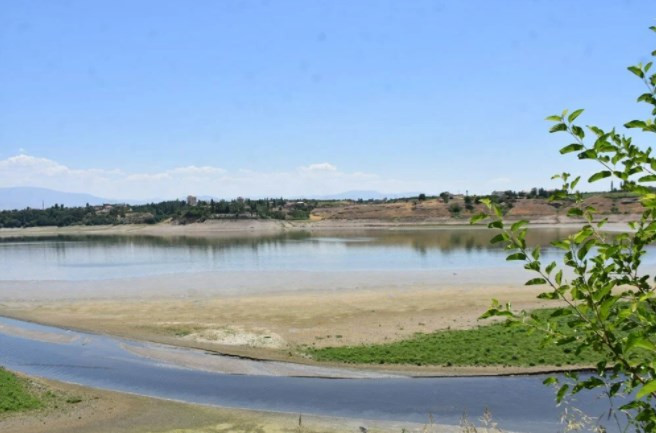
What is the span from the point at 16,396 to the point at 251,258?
178 ft

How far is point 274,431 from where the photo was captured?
17688mm

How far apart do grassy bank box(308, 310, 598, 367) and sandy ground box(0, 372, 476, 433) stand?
22.3ft

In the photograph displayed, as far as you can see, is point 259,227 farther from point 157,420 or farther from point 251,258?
point 157,420

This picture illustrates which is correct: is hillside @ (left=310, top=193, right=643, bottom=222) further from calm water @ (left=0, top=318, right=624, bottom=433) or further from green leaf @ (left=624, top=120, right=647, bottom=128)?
green leaf @ (left=624, top=120, right=647, bottom=128)

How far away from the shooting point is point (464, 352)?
2572 centimetres

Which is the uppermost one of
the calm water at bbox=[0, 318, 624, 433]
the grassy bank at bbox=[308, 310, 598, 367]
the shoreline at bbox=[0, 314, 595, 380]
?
the grassy bank at bbox=[308, 310, 598, 367]

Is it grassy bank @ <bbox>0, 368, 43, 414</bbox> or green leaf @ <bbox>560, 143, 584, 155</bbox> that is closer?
green leaf @ <bbox>560, 143, 584, 155</bbox>

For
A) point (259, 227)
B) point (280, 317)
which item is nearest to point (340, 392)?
point (280, 317)

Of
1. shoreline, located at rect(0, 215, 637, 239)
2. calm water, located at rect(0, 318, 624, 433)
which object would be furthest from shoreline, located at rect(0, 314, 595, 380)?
shoreline, located at rect(0, 215, 637, 239)

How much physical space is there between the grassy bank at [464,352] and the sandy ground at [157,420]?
681 centimetres

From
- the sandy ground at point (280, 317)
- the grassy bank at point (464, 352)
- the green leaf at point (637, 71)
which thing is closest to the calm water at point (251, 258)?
the sandy ground at point (280, 317)

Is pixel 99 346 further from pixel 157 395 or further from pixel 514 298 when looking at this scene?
pixel 514 298

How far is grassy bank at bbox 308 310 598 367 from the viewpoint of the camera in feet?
79.9

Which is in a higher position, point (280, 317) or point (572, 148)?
point (572, 148)
